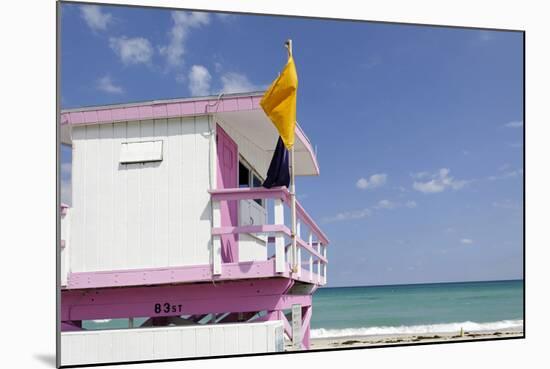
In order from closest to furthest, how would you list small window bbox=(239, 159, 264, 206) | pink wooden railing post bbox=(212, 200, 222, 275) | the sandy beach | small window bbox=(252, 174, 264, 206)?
pink wooden railing post bbox=(212, 200, 222, 275) < small window bbox=(239, 159, 264, 206) < small window bbox=(252, 174, 264, 206) < the sandy beach

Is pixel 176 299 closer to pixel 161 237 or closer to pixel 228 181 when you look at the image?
pixel 161 237

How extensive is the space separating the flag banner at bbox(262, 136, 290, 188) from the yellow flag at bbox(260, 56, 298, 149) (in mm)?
127

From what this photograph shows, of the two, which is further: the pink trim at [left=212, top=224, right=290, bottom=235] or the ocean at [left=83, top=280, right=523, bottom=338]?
the ocean at [left=83, top=280, right=523, bottom=338]

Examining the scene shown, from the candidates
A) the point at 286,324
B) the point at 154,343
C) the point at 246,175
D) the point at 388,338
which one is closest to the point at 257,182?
the point at 246,175

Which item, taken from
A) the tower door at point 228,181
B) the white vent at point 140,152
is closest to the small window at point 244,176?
the tower door at point 228,181

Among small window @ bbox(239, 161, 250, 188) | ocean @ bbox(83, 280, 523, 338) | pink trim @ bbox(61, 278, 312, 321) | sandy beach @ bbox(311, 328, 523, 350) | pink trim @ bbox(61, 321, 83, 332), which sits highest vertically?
small window @ bbox(239, 161, 250, 188)

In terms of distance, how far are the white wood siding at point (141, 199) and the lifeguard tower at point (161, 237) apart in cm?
1

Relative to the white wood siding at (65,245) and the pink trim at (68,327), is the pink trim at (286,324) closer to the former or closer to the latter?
the pink trim at (68,327)

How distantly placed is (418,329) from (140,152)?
1146 inches

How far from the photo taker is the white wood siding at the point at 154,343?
9625 mm

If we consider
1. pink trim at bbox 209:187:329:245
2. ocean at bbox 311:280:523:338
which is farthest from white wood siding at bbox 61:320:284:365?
ocean at bbox 311:280:523:338

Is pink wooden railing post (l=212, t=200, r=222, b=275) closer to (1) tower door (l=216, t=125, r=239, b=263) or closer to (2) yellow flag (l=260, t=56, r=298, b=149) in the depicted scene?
(1) tower door (l=216, t=125, r=239, b=263)

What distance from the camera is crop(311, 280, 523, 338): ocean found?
119ft

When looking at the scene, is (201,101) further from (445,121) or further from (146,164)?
(445,121)
